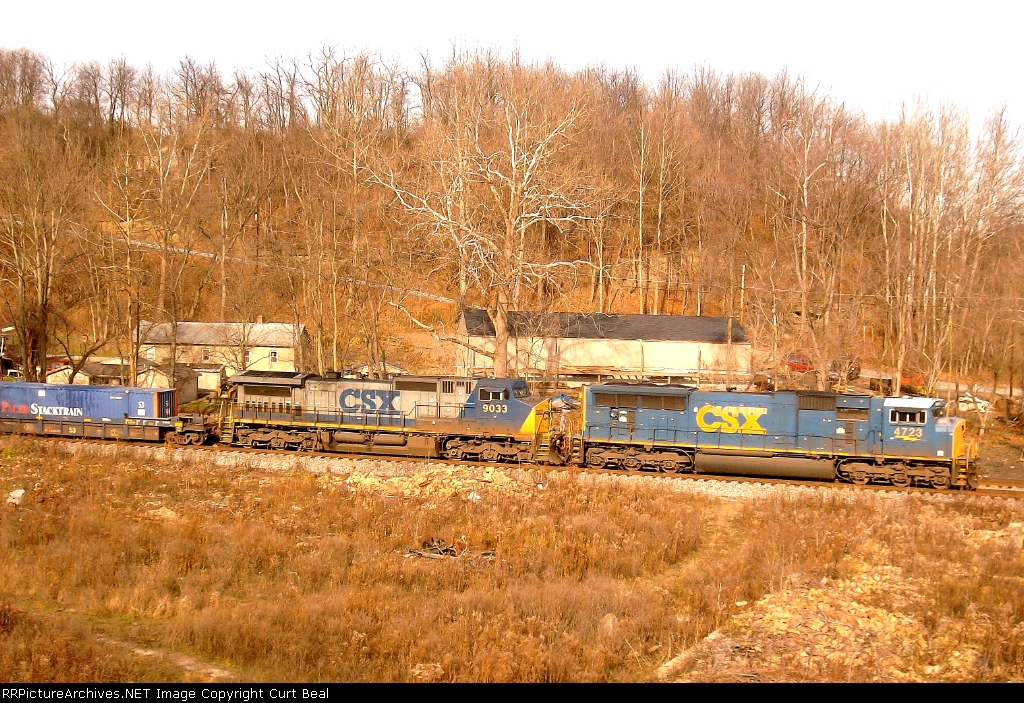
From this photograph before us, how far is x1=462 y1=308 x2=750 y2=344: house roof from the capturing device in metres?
39.7

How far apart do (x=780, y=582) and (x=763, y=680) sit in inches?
178

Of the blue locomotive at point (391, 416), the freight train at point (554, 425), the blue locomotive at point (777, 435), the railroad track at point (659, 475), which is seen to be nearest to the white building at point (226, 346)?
the freight train at point (554, 425)

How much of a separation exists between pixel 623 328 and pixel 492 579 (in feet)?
96.2

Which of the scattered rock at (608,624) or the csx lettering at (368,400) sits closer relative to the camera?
the scattered rock at (608,624)

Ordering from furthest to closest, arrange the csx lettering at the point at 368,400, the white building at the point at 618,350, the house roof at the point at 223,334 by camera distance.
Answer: the house roof at the point at 223,334
the white building at the point at 618,350
the csx lettering at the point at 368,400

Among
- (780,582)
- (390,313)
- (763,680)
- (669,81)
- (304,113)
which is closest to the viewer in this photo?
(763,680)

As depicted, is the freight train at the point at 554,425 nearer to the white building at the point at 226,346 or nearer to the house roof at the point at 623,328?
the white building at the point at 226,346

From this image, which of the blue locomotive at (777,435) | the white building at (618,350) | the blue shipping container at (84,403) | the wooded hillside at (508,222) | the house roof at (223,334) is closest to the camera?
the blue locomotive at (777,435)

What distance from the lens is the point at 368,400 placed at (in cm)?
2361

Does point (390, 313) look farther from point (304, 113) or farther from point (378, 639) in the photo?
point (378, 639)

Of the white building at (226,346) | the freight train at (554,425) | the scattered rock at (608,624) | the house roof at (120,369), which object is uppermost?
the white building at (226,346)

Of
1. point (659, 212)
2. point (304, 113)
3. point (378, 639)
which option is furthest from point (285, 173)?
point (378, 639)

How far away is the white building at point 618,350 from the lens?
40781 mm

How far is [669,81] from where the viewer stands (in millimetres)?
82812
